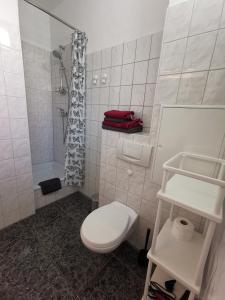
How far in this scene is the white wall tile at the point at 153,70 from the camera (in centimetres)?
129

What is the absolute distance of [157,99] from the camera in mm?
1100

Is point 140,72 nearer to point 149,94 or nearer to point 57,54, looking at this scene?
point 149,94

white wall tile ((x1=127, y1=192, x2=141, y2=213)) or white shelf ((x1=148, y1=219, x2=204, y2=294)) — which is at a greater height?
white shelf ((x1=148, y1=219, x2=204, y2=294))

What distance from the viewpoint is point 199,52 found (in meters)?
0.89

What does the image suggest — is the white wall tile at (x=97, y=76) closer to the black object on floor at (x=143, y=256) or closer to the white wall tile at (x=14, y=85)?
the white wall tile at (x=14, y=85)

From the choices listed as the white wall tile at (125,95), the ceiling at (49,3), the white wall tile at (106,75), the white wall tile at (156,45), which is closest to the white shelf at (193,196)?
the white wall tile at (125,95)

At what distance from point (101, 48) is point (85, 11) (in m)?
0.50

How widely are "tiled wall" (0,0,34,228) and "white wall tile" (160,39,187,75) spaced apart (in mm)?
1303

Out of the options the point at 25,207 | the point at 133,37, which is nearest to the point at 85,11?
the point at 133,37

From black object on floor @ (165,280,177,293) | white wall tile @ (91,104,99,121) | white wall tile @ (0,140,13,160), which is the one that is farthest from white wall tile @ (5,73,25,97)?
black object on floor @ (165,280,177,293)

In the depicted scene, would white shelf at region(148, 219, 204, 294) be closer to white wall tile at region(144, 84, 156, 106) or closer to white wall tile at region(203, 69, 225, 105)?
white wall tile at region(203, 69, 225, 105)

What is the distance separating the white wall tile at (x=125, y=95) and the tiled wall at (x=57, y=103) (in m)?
1.04

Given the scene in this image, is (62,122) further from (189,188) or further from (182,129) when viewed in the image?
(189,188)

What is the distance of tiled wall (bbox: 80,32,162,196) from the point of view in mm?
1335
